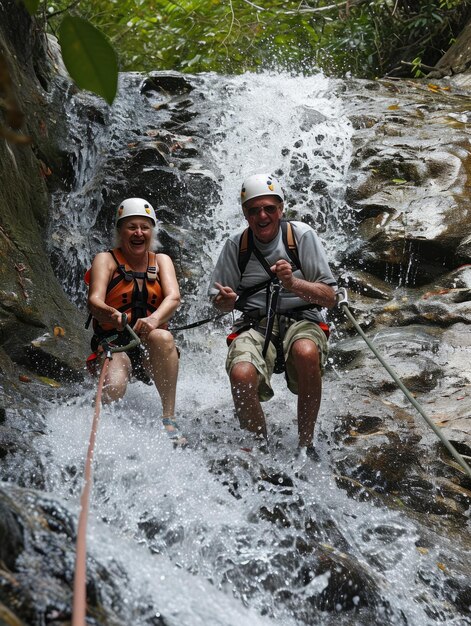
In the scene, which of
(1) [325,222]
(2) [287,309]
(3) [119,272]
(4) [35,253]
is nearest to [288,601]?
(2) [287,309]

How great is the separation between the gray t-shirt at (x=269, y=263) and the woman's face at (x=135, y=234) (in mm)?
736

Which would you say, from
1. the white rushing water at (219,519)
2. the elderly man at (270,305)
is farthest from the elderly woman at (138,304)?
the elderly man at (270,305)

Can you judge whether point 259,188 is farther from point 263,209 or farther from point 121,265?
point 121,265

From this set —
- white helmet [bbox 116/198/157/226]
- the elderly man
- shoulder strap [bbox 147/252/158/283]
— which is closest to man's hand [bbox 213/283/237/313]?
the elderly man

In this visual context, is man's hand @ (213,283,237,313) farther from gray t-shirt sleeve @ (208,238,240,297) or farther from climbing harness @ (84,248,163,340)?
climbing harness @ (84,248,163,340)

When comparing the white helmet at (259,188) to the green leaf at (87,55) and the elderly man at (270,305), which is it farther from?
the green leaf at (87,55)

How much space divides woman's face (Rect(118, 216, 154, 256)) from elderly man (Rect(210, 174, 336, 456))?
29.2 inches

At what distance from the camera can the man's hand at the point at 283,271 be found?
13.9ft

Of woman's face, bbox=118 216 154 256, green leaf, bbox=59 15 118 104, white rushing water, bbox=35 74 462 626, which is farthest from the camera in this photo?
woman's face, bbox=118 216 154 256

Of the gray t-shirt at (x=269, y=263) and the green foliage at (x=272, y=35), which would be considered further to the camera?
the green foliage at (x=272, y=35)

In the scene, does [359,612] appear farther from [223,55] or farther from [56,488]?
[223,55]

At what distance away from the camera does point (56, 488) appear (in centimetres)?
394

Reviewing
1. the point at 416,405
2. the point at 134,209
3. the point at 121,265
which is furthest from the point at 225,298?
the point at 416,405

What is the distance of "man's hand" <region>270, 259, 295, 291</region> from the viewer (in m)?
4.24
